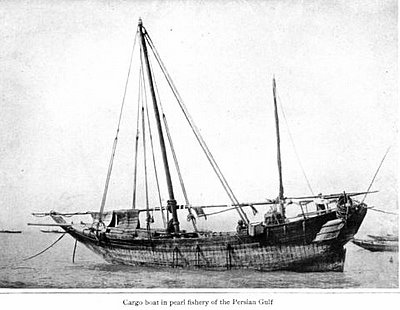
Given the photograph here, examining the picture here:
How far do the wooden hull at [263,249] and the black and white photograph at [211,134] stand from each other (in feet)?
0.10

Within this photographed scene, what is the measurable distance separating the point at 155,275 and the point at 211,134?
309 centimetres

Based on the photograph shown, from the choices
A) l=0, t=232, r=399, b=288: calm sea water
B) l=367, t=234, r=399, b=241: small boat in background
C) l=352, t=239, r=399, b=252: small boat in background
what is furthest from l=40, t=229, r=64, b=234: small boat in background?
l=367, t=234, r=399, b=241: small boat in background

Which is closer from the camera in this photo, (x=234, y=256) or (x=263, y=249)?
(x=263, y=249)

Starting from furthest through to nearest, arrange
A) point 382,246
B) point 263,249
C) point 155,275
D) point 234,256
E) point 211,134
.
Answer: point 234,256 < point 263,249 < point 211,134 < point 155,275 < point 382,246

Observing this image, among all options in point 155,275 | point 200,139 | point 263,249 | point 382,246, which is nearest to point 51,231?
point 155,275

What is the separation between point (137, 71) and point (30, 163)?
114 inches

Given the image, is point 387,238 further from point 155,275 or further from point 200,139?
point 155,275

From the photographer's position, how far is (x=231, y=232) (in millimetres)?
10680

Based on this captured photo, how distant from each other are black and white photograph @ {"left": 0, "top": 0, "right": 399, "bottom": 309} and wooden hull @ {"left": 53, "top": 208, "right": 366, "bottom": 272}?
0.03m

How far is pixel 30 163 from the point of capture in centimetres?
998

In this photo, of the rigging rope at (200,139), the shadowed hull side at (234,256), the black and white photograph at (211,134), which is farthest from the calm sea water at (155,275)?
the rigging rope at (200,139)

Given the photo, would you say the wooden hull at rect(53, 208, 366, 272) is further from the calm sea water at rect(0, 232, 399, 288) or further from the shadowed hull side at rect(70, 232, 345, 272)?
the calm sea water at rect(0, 232, 399, 288)

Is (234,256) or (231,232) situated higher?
(231,232)
